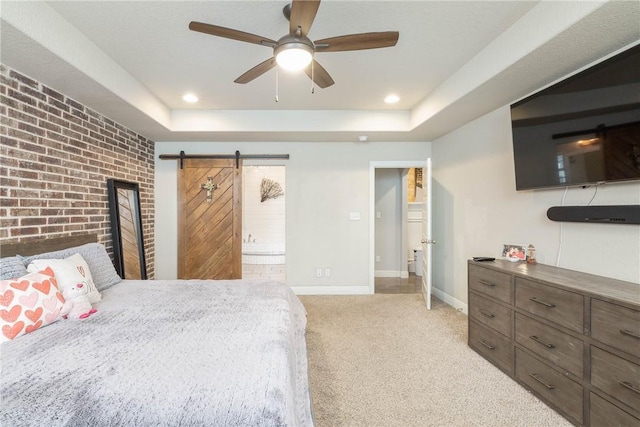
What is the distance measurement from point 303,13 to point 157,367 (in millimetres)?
1746

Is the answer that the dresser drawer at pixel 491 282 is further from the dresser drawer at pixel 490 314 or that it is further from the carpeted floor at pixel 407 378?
the carpeted floor at pixel 407 378

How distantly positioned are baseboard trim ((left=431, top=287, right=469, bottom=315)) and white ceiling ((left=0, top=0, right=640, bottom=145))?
7.18 ft

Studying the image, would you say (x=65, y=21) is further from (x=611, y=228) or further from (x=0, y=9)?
(x=611, y=228)

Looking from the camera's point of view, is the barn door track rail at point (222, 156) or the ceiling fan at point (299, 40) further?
the barn door track rail at point (222, 156)

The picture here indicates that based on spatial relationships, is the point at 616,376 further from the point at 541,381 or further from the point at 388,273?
the point at 388,273

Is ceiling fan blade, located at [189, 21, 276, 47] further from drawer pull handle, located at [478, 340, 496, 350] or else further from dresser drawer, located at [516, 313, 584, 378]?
drawer pull handle, located at [478, 340, 496, 350]

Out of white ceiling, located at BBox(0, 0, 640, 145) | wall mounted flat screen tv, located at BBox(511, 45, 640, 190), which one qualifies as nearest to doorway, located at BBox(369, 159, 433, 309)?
white ceiling, located at BBox(0, 0, 640, 145)

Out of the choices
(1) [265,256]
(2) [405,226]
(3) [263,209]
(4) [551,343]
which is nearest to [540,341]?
(4) [551,343]

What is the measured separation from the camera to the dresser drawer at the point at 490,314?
2.16 meters

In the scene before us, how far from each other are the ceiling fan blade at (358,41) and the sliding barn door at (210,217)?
9.12ft

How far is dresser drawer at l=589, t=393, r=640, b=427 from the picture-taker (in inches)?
54.4

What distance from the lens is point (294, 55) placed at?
1.67 m

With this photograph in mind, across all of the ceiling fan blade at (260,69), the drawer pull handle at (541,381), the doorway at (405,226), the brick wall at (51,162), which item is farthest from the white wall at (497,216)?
the brick wall at (51,162)

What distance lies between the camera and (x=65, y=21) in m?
1.89
